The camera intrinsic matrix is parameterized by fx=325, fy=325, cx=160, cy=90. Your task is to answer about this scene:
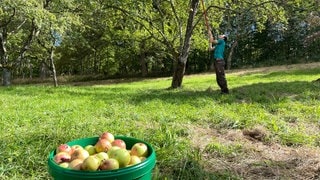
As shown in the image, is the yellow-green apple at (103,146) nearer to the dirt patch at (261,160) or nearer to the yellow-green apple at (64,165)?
the yellow-green apple at (64,165)

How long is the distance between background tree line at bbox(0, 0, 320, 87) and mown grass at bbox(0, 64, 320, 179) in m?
4.77

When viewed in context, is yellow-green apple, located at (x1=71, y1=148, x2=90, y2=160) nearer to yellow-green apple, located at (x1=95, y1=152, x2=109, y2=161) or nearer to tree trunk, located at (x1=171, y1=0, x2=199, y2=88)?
yellow-green apple, located at (x1=95, y1=152, x2=109, y2=161)

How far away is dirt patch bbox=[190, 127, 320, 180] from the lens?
12.1 feet

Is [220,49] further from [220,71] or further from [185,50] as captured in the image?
[185,50]

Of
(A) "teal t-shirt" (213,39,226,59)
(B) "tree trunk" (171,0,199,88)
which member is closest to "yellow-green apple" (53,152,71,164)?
(A) "teal t-shirt" (213,39,226,59)

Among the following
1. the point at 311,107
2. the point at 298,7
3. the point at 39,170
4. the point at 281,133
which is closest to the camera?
the point at 39,170

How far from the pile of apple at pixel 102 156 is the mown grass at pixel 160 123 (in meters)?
1.18

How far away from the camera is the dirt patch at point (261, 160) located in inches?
145

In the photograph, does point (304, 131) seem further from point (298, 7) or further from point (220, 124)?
point (298, 7)

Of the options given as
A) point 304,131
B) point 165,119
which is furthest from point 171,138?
point 304,131

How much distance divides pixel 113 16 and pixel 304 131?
978 centimetres

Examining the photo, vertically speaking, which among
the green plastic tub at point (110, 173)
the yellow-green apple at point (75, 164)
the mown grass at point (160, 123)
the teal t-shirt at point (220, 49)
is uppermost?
the teal t-shirt at point (220, 49)

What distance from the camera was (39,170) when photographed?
3549 millimetres

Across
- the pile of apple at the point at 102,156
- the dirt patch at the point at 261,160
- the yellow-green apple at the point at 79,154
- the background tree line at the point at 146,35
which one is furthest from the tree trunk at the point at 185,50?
the yellow-green apple at the point at 79,154
